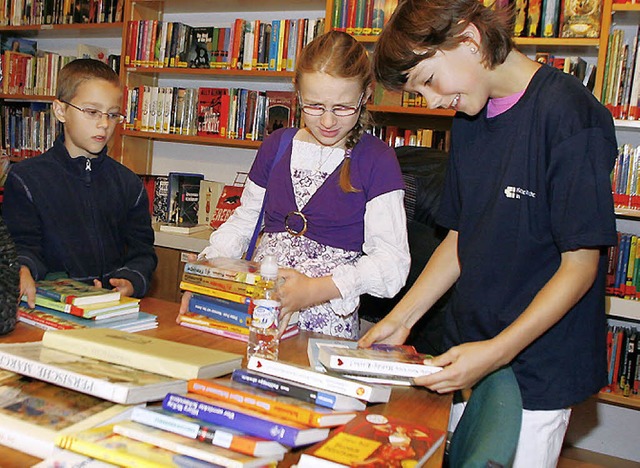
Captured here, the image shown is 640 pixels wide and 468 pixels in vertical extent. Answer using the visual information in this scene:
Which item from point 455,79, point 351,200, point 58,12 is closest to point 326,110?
point 351,200

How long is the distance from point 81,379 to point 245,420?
0.25m

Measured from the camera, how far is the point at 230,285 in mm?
1407

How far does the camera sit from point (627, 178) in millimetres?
2885

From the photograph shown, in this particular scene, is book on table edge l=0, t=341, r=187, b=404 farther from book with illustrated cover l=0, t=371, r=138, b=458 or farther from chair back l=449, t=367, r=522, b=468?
chair back l=449, t=367, r=522, b=468

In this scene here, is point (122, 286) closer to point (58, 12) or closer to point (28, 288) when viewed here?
point (28, 288)

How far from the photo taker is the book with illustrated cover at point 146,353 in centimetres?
100

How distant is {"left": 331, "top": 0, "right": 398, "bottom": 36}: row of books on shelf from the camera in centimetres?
324

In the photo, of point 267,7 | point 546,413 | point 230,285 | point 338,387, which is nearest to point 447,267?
point 546,413

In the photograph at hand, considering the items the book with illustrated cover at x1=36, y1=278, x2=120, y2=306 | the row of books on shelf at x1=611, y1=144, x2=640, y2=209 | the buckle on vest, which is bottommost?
the book with illustrated cover at x1=36, y1=278, x2=120, y2=306

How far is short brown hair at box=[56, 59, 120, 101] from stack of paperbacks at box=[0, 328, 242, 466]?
1141mm

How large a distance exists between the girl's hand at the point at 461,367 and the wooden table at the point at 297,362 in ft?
0.12

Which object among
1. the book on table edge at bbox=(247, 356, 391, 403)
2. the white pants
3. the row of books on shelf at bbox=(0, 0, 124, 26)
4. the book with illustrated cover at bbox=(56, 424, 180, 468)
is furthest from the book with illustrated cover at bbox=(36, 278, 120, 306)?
the row of books on shelf at bbox=(0, 0, 124, 26)

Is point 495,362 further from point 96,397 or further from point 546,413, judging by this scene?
point 96,397

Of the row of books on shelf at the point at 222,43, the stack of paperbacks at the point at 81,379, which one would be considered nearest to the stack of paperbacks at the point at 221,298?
the stack of paperbacks at the point at 81,379
